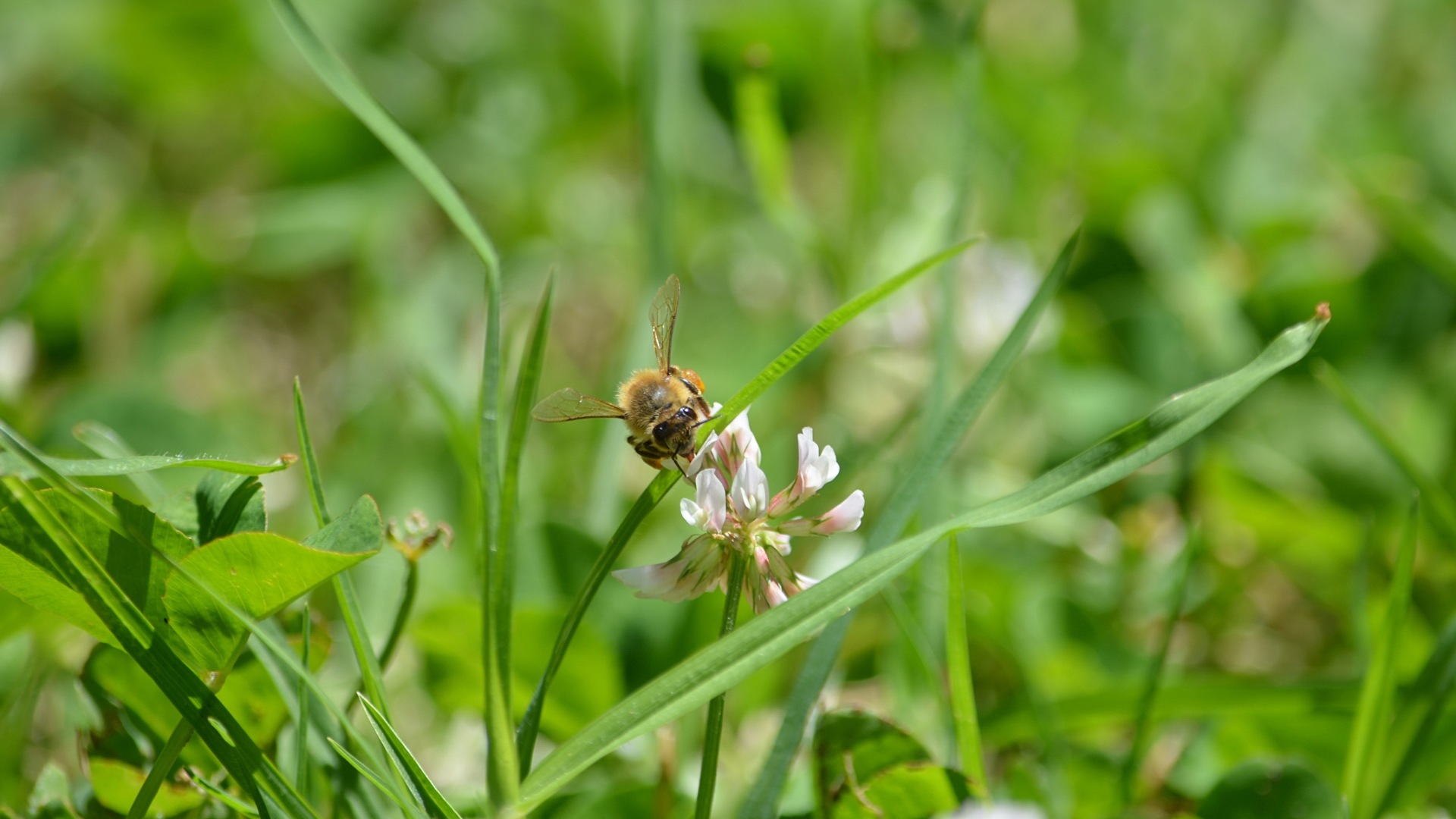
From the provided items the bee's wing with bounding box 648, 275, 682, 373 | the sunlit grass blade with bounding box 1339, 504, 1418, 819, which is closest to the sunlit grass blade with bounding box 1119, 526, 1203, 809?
the sunlit grass blade with bounding box 1339, 504, 1418, 819

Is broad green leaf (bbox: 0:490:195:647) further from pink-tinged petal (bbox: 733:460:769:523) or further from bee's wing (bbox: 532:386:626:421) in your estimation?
pink-tinged petal (bbox: 733:460:769:523)

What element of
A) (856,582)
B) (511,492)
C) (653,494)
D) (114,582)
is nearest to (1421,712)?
(856,582)

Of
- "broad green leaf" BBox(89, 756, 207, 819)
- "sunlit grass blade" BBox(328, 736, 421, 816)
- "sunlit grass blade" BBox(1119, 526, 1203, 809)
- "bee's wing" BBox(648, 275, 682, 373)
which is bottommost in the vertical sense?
"sunlit grass blade" BBox(328, 736, 421, 816)

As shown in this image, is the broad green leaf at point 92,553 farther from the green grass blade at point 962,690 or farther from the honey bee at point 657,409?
the green grass blade at point 962,690

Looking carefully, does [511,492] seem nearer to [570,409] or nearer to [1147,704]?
[570,409]

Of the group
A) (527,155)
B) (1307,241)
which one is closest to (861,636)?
(1307,241)

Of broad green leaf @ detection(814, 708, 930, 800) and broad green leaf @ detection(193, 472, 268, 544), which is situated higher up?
broad green leaf @ detection(193, 472, 268, 544)

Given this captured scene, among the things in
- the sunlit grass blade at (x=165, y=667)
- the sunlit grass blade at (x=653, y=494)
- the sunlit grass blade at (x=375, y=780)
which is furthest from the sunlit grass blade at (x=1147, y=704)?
the sunlit grass blade at (x=165, y=667)
